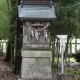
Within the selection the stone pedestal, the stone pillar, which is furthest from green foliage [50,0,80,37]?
the stone pedestal

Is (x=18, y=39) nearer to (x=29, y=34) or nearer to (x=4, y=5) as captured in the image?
(x=29, y=34)

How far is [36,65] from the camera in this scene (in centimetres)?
1177

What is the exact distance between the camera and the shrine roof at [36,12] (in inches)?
457

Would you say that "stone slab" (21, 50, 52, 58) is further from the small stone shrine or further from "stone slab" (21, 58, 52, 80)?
"stone slab" (21, 58, 52, 80)

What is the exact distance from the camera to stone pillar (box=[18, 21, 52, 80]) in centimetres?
1173

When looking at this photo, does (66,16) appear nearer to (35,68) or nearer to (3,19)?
(35,68)

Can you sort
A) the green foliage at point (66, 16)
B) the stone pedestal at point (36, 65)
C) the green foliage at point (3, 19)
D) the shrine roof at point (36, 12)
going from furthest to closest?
1. the green foliage at point (3, 19)
2. the green foliage at point (66, 16)
3. the stone pedestal at point (36, 65)
4. the shrine roof at point (36, 12)

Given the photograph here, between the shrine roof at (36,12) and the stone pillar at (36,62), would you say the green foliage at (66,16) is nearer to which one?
the shrine roof at (36,12)

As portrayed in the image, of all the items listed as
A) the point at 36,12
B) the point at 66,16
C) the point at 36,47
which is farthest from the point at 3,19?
the point at 36,47

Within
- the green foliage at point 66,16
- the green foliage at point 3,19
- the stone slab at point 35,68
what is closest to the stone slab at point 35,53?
the stone slab at point 35,68

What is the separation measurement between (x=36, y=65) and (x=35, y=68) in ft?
0.35

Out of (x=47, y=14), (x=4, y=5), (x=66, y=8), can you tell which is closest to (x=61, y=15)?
(x=66, y=8)

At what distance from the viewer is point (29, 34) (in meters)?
11.8

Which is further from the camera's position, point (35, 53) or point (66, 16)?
point (66, 16)
